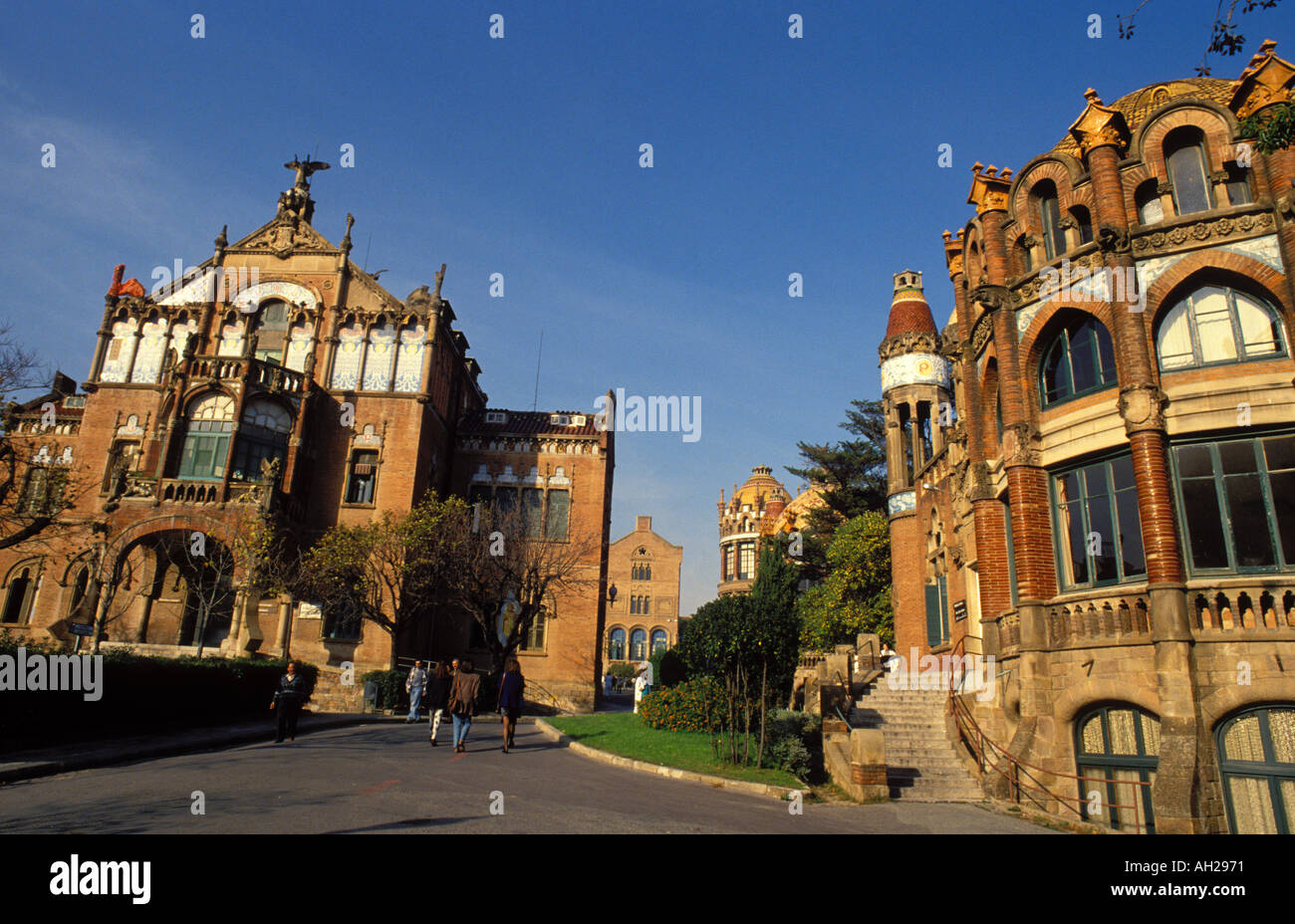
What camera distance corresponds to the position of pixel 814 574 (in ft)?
140

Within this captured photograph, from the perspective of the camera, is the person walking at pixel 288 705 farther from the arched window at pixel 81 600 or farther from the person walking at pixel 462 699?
the arched window at pixel 81 600

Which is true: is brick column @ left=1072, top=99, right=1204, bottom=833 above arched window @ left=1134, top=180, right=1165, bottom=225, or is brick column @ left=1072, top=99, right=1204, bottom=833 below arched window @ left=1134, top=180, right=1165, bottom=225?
below

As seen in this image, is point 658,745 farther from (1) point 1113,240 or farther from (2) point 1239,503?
(1) point 1113,240

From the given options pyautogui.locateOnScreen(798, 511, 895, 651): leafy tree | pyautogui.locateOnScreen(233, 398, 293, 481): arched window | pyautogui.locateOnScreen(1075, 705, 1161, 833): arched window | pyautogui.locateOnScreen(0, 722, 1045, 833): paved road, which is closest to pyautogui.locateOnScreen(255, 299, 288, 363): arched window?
pyautogui.locateOnScreen(233, 398, 293, 481): arched window

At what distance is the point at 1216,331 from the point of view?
45.3 ft

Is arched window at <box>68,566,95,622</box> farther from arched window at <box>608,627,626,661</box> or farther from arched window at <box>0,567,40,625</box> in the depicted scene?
arched window at <box>608,627,626,661</box>

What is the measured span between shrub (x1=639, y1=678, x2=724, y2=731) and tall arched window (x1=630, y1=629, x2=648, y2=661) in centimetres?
5093

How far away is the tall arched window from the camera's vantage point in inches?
2844

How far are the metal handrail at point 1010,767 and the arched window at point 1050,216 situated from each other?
9.87 meters

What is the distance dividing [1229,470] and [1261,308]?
9.86 feet

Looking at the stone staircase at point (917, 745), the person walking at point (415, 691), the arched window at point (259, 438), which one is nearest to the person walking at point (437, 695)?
the person walking at point (415, 691)

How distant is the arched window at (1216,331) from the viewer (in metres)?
13.4
